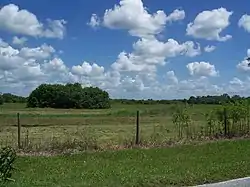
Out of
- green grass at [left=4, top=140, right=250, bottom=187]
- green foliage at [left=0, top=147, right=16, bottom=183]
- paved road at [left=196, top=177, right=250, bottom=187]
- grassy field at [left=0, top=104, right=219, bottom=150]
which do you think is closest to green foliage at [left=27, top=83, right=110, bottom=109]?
grassy field at [left=0, top=104, right=219, bottom=150]

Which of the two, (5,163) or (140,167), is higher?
(5,163)

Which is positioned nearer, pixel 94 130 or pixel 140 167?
pixel 140 167

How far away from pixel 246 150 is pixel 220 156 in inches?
68.6

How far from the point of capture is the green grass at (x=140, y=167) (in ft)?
34.9

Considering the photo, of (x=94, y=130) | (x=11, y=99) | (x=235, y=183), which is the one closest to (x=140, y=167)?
(x=235, y=183)


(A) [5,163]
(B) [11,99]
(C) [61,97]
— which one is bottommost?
(A) [5,163]

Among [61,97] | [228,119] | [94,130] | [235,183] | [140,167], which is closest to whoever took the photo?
[235,183]

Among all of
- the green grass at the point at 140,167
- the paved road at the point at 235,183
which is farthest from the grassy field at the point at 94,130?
the paved road at the point at 235,183

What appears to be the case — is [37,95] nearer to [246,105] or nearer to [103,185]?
[246,105]

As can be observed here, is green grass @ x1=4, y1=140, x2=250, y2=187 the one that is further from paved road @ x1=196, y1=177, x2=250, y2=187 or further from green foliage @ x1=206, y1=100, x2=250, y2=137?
green foliage @ x1=206, y1=100, x2=250, y2=137

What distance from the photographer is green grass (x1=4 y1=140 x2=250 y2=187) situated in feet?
34.9

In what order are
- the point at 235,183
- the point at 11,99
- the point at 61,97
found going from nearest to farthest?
the point at 235,183 → the point at 61,97 → the point at 11,99

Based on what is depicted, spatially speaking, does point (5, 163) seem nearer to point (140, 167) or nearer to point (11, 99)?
point (140, 167)

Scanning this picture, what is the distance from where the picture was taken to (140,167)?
13375 millimetres
